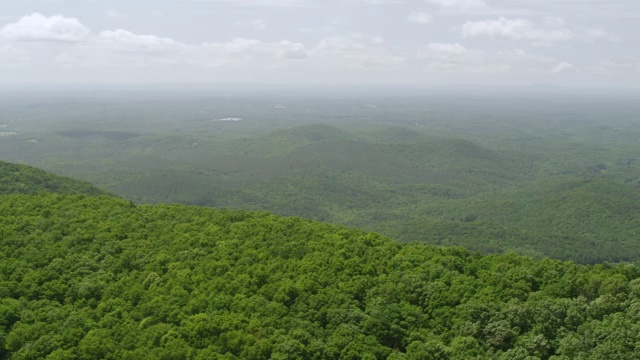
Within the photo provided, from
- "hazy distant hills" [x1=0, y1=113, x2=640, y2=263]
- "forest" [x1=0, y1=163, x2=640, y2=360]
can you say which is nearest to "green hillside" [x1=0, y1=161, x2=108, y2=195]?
"forest" [x1=0, y1=163, x2=640, y2=360]

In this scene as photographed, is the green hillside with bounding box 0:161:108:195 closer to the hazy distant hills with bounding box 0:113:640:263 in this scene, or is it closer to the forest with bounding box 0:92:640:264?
the hazy distant hills with bounding box 0:113:640:263

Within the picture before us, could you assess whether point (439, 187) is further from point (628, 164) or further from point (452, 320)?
point (452, 320)

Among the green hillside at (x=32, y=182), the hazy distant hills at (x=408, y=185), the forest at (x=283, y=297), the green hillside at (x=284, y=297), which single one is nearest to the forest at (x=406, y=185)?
the hazy distant hills at (x=408, y=185)

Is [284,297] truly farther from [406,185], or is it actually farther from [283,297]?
[406,185]

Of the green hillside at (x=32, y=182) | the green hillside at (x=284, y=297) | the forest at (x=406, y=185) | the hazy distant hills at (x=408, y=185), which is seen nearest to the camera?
the green hillside at (x=284, y=297)

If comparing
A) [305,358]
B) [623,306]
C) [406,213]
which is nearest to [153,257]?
[305,358]

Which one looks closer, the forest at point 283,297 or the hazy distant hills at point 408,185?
the forest at point 283,297

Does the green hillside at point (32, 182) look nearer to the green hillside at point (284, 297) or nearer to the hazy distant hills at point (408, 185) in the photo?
the green hillside at point (284, 297)

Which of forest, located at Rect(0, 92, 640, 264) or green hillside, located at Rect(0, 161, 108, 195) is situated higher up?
green hillside, located at Rect(0, 161, 108, 195)
